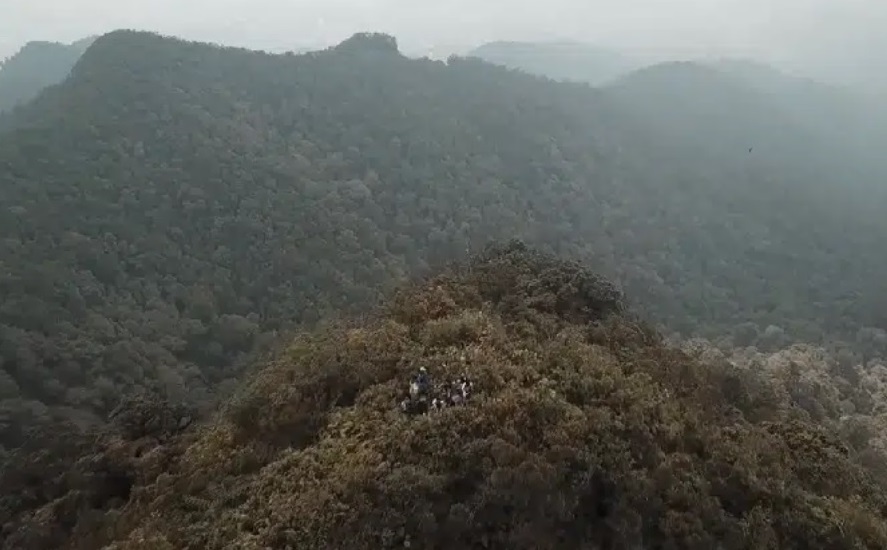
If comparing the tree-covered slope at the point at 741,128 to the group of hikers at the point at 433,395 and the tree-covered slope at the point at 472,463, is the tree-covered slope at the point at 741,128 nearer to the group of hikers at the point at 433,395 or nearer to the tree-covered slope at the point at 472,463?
the tree-covered slope at the point at 472,463

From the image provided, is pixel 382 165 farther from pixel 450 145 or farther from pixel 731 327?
pixel 731 327

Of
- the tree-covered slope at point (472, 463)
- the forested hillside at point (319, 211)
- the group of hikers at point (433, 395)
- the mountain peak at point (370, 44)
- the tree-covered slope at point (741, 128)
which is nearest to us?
the tree-covered slope at point (472, 463)

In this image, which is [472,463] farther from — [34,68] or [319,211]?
[34,68]

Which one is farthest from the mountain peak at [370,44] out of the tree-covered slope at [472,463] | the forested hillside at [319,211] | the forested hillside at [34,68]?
the tree-covered slope at [472,463]

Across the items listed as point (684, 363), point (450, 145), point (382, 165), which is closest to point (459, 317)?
point (684, 363)

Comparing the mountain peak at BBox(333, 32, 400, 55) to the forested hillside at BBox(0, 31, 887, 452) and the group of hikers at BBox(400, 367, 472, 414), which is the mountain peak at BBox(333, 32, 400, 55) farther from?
the group of hikers at BBox(400, 367, 472, 414)

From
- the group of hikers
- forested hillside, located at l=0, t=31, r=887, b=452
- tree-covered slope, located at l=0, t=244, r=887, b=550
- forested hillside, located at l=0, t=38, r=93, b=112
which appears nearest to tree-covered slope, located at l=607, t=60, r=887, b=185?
forested hillside, located at l=0, t=31, r=887, b=452
